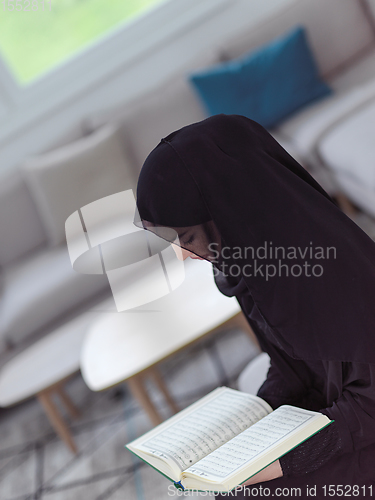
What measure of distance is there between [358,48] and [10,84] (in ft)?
6.06

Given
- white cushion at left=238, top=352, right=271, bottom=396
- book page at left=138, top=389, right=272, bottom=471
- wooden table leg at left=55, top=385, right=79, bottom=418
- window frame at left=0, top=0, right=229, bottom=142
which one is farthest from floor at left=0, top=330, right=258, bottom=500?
window frame at left=0, top=0, right=229, bottom=142

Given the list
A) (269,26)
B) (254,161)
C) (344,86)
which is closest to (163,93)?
(269,26)

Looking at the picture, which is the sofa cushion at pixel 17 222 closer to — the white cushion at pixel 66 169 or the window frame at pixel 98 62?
the white cushion at pixel 66 169

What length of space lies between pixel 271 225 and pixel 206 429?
0.39m

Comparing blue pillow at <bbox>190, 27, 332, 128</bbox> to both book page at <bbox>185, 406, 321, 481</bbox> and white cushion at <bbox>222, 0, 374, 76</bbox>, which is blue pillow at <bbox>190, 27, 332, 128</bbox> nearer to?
white cushion at <bbox>222, 0, 374, 76</bbox>

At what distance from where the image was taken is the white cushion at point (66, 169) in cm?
219

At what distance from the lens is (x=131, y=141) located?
2.28 metres

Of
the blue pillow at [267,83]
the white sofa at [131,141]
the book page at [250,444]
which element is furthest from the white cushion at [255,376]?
the blue pillow at [267,83]

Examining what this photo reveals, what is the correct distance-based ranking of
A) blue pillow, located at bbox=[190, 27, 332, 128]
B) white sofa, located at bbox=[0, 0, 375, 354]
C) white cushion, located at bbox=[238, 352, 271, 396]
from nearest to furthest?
white cushion, located at bbox=[238, 352, 271, 396] < white sofa, located at bbox=[0, 0, 375, 354] < blue pillow, located at bbox=[190, 27, 332, 128]

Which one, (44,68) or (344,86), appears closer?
(344,86)

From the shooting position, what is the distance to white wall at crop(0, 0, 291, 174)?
271 cm

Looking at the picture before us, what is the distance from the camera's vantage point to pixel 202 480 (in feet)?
2.37

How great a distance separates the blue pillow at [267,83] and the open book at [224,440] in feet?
5.48

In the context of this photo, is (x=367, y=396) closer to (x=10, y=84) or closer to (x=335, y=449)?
(x=335, y=449)
